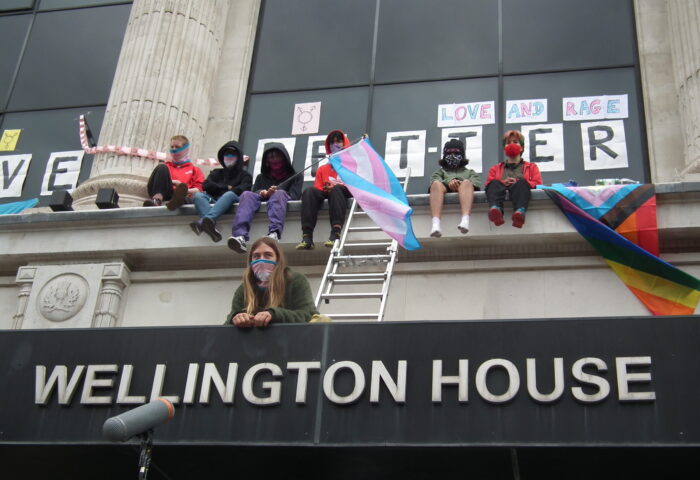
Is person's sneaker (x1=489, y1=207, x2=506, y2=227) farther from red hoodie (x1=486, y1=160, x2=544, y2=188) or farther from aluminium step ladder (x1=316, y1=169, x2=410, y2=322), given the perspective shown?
aluminium step ladder (x1=316, y1=169, x2=410, y2=322)

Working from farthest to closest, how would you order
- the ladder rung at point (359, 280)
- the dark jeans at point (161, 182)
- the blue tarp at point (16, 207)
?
the blue tarp at point (16, 207)
the dark jeans at point (161, 182)
the ladder rung at point (359, 280)

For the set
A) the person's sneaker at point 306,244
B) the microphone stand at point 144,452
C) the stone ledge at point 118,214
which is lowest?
the microphone stand at point 144,452

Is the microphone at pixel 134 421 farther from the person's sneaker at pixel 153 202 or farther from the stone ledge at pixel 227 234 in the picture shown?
the person's sneaker at pixel 153 202

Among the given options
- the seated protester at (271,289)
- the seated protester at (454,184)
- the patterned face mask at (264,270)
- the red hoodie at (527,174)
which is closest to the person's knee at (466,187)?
the seated protester at (454,184)

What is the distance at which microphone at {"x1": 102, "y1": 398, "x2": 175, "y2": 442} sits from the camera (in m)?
6.58

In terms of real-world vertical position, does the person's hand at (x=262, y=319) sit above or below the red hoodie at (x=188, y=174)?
below

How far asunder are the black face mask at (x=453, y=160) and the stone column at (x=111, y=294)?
408 cm

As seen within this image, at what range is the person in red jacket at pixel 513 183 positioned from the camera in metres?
10.7

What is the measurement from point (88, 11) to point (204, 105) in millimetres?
3521

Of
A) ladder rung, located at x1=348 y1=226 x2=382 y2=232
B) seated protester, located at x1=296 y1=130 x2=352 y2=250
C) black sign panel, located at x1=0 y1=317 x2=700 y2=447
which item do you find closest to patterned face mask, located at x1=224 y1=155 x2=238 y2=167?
seated protester, located at x1=296 y1=130 x2=352 y2=250

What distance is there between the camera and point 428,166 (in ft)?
45.0

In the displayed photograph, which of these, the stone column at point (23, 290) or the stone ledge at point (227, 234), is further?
the stone column at point (23, 290)

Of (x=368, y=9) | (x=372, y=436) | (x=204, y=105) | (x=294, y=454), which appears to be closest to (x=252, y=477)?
(x=294, y=454)

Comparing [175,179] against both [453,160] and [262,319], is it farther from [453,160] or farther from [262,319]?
[262,319]
